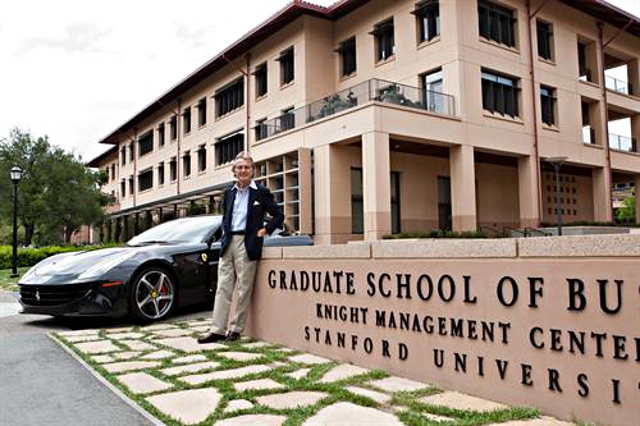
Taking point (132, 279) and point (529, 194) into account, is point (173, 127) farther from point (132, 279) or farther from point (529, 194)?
point (132, 279)

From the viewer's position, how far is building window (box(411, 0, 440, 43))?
19.9 meters

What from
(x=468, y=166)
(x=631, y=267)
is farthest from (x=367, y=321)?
(x=468, y=166)

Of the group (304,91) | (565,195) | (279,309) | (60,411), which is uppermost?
(304,91)

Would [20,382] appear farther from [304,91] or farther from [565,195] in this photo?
[565,195]

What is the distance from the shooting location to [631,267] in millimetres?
2711

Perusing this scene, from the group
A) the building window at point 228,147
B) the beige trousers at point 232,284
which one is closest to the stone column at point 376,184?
the beige trousers at point 232,284

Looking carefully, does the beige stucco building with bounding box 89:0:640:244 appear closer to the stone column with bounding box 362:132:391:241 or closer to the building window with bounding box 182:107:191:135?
the stone column with bounding box 362:132:391:241

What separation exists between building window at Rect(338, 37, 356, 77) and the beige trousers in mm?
19061

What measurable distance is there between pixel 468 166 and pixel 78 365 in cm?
1655

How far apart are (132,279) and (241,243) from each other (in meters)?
1.91

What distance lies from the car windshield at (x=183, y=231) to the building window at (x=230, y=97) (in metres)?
20.9

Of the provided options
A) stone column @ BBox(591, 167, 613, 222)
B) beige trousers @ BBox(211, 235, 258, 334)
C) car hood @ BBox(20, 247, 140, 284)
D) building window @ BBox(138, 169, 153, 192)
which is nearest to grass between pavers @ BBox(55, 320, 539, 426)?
beige trousers @ BBox(211, 235, 258, 334)

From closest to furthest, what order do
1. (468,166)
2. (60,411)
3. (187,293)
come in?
1. (60,411)
2. (187,293)
3. (468,166)

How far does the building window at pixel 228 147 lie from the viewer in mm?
28281
